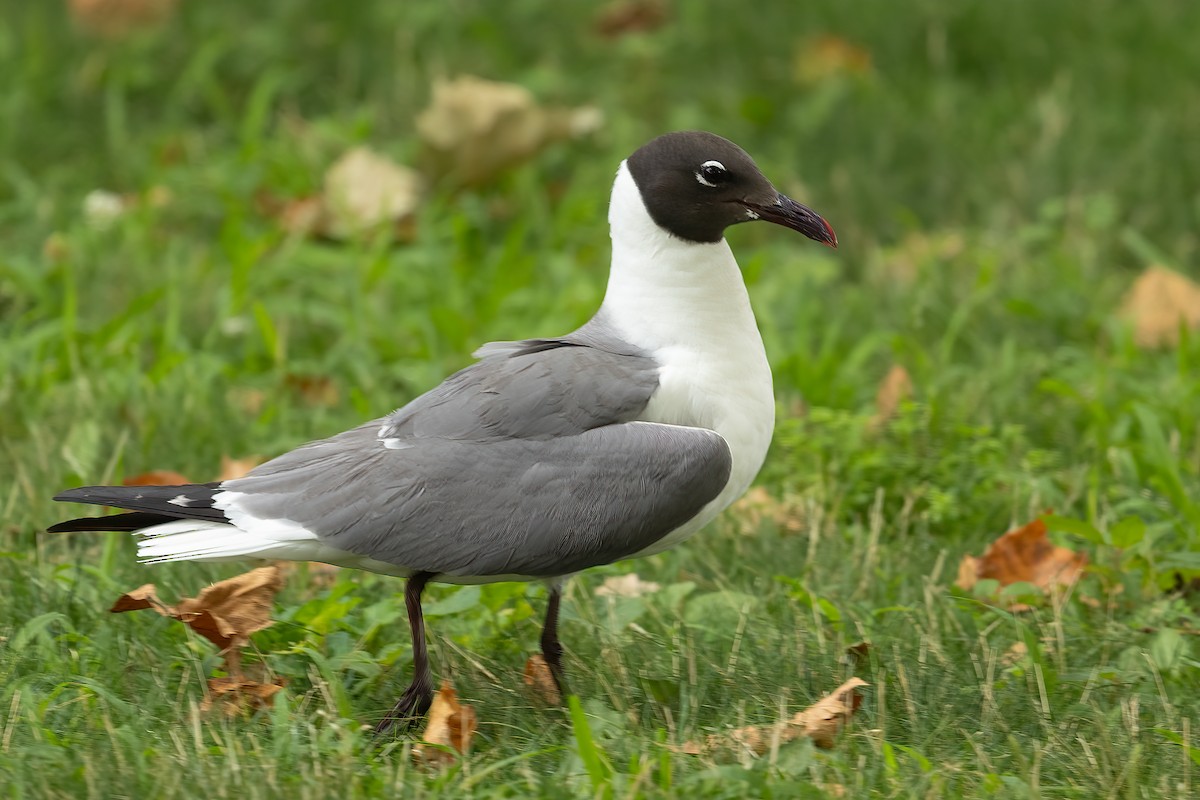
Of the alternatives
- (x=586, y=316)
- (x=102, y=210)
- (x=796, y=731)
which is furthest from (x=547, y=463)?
(x=102, y=210)

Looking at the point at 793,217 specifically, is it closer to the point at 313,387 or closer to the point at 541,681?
the point at 541,681

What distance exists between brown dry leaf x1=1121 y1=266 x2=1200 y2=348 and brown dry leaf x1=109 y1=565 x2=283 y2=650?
122 inches

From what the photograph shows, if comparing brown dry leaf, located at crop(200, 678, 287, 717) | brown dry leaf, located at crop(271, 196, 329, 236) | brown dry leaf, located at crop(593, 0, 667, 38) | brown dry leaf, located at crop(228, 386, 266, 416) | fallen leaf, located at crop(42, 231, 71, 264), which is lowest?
brown dry leaf, located at crop(200, 678, 287, 717)

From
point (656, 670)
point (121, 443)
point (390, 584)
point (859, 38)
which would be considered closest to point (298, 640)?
point (390, 584)

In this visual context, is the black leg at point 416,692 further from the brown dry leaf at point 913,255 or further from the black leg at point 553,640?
the brown dry leaf at point 913,255

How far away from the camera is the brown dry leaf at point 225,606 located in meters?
3.45

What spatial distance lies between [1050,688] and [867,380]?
1940 mm

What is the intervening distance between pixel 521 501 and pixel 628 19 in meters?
4.53

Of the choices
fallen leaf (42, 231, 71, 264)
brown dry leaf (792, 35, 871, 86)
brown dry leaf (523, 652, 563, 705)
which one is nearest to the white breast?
brown dry leaf (523, 652, 563, 705)

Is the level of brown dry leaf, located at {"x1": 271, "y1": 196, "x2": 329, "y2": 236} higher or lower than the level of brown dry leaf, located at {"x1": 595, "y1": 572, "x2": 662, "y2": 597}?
higher

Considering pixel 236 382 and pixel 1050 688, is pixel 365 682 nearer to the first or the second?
pixel 1050 688

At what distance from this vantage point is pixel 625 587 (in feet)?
13.2

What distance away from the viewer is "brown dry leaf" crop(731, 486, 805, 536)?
4.29m

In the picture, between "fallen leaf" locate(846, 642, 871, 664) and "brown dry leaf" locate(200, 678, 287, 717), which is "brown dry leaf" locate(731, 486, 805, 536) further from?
"brown dry leaf" locate(200, 678, 287, 717)
